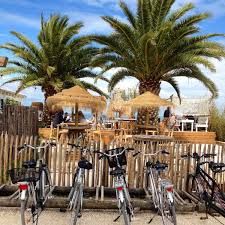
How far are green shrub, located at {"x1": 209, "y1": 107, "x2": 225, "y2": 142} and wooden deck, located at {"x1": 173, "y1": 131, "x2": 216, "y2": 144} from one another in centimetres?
164

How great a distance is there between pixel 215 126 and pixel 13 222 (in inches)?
678

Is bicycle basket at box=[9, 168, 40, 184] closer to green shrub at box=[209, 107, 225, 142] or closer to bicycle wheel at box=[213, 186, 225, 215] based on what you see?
bicycle wheel at box=[213, 186, 225, 215]

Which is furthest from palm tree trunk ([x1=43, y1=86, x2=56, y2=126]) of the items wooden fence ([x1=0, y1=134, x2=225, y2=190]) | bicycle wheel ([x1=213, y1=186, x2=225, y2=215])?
bicycle wheel ([x1=213, y1=186, x2=225, y2=215])

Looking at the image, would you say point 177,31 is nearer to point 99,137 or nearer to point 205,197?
point 99,137

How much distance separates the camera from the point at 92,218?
6543 mm

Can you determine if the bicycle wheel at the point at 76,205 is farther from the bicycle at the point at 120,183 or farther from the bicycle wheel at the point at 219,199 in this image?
the bicycle wheel at the point at 219,199

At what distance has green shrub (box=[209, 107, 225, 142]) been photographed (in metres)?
21.6

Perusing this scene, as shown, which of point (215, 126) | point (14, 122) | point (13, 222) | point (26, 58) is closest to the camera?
point (13, 222)

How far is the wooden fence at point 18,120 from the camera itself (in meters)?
12.0

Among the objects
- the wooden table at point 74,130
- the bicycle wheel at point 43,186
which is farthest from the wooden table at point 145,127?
the bicycle wheel at point 43,186

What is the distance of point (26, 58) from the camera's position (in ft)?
80.7

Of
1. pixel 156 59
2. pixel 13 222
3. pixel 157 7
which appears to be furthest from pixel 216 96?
pixel 13 222

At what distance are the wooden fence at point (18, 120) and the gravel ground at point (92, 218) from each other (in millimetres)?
5052

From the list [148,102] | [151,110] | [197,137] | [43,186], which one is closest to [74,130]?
[148,102]
